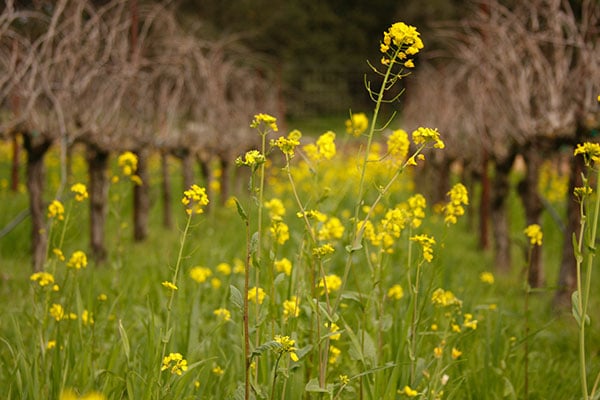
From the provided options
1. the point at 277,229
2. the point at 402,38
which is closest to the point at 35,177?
the point at 277,229

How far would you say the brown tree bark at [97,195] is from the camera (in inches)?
259

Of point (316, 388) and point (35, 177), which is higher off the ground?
point (35, 177)

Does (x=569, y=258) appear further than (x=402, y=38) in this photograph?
Yes

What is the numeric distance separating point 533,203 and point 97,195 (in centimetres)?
416

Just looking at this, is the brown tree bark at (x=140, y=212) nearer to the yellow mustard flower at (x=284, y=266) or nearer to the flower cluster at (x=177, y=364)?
the yellow mustard flower at (x=284, y=266)

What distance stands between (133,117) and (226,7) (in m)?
14.8

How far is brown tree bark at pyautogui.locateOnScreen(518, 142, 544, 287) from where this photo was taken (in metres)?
5.79

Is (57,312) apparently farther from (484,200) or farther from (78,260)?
(484,200)

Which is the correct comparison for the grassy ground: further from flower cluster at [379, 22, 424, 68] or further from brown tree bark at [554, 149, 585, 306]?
flower cluster at [379, 22, 424, 68]

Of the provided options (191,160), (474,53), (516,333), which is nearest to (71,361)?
(516,333)

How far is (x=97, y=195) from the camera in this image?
6.63 m

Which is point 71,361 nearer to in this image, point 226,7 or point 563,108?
point 563,108

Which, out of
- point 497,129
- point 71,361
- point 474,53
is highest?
point 474,53

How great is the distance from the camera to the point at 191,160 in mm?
9602
